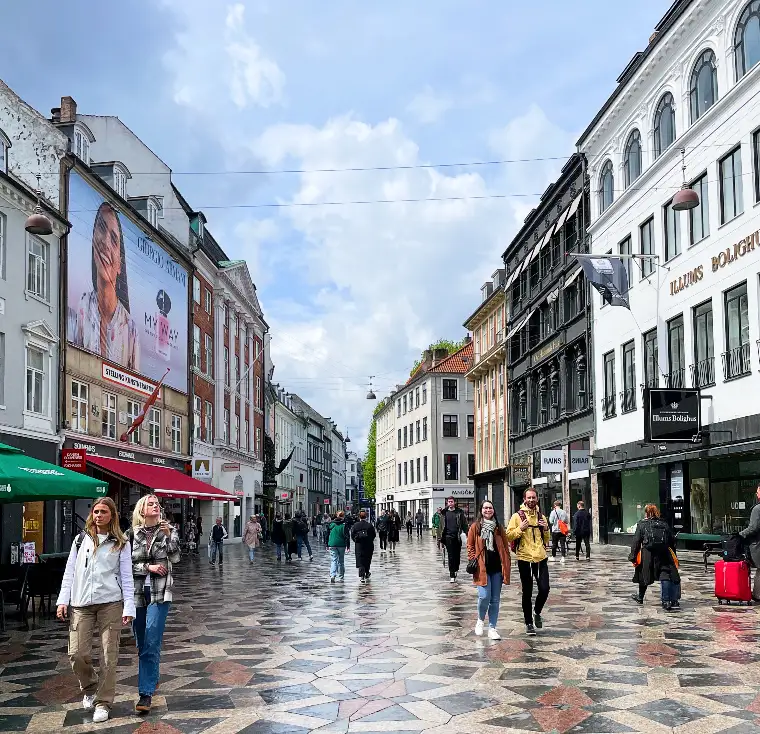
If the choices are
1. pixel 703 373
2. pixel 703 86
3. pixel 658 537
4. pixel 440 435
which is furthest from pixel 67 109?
pixel 440 435

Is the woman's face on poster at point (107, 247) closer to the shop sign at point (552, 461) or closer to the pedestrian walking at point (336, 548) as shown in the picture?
the pedestrian walking at point (336, 548)

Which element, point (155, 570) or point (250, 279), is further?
point (250, 279)

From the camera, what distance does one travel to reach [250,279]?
5631 centimetres

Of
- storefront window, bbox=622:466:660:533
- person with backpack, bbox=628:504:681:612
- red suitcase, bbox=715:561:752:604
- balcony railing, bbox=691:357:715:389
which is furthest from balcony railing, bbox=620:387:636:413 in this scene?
person with backpack, bbox=628:504:681:612

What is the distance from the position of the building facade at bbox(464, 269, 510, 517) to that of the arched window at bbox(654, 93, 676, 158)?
24.8 metres

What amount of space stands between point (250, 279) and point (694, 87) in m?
32.9

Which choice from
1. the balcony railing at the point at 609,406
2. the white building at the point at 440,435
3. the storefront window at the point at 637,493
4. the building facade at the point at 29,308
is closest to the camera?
the building facade at the point at 29,308

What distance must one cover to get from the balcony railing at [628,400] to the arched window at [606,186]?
24.0 ft

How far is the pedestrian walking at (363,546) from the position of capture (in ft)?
73.9

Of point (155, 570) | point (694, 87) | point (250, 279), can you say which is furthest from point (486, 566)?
point (250, 279)

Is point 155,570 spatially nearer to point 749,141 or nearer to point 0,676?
point 0,676

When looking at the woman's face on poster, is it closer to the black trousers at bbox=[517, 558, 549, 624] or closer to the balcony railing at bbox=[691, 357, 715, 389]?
the balcony railing at bbox=[691, 357, 715, 389]

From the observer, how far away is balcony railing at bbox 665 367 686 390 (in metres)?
28.9

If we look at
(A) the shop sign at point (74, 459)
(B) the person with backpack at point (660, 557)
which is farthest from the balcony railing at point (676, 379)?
(A) the shop sign at point (74, 459)
